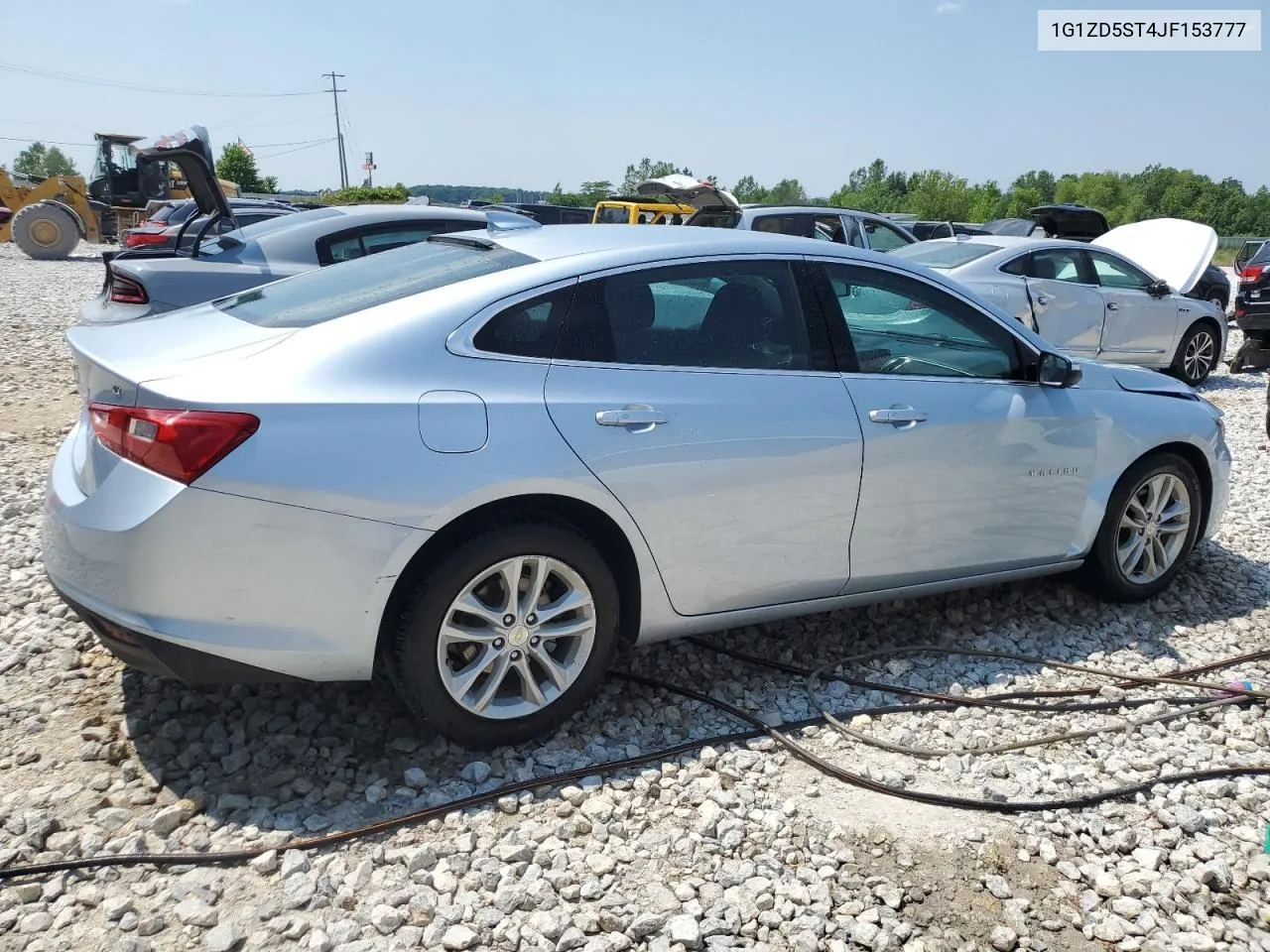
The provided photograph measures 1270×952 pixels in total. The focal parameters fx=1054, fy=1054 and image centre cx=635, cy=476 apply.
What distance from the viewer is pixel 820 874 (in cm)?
285

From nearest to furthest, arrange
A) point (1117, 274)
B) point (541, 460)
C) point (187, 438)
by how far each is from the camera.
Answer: point (187, 438)
point (541, 460)
point (1117, 274)

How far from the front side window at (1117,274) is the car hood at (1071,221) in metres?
6.54

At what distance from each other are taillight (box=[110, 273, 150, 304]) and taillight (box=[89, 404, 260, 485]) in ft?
14.2

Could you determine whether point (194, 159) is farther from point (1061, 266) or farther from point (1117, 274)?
point (1117, 274)

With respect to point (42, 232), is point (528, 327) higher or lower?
higher

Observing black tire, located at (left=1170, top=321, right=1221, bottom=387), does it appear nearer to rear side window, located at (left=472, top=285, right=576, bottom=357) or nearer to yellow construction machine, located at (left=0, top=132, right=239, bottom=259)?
rear side window, located at (left=472, top=285, right=576, bottom=357)

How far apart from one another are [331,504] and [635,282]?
1289mm

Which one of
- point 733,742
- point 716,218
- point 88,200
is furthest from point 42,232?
point 733,742

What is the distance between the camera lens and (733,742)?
11.5 feet

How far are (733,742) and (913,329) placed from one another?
1776 millimetres

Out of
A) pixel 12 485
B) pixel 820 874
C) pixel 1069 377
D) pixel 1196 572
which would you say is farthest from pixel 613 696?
pixel 12 485

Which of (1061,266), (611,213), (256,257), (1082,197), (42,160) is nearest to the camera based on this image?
(256,257)

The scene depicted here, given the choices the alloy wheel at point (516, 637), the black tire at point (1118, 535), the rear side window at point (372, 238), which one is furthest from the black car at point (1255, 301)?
the alloy wheel at point (516, 637)

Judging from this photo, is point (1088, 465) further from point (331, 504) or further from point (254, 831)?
point (254, 831)
